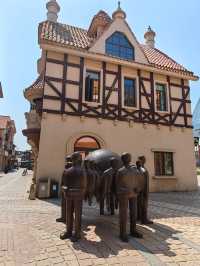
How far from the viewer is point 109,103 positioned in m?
13.8

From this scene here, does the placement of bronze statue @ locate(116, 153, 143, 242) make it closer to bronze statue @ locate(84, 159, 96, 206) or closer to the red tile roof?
bronze statue @ locate(84, 159, 96, 206)

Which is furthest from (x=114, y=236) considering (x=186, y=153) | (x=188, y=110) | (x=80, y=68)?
(x=188, y=110)

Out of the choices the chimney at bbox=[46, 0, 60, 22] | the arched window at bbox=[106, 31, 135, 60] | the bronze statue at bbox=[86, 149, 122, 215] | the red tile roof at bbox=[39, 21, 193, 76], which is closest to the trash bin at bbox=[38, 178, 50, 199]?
the bronze statue at bbox=[86, 149, 122, 215]

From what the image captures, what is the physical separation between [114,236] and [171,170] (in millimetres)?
10542

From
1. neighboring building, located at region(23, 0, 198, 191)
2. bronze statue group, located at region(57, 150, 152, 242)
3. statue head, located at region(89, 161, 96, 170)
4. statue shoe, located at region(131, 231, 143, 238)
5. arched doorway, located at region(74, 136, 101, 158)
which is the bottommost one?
statue shoe, located at region(131, 231, 143, 238)

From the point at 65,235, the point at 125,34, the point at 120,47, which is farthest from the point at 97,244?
the point at 125,34

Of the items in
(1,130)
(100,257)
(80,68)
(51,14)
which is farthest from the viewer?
(1,130)

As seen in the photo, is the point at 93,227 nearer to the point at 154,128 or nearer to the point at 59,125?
the point at 59,125

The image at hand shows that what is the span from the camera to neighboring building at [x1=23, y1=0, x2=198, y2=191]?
40.8 feet

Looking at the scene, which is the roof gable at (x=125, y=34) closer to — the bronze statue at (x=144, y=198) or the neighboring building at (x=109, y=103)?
the neighboring building at (x=109, y=103)

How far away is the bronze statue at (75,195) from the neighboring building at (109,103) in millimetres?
7011

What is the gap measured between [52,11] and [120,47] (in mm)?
6183

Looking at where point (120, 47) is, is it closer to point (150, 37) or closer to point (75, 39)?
point (75, 39)

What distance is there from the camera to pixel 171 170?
14.8 meters
